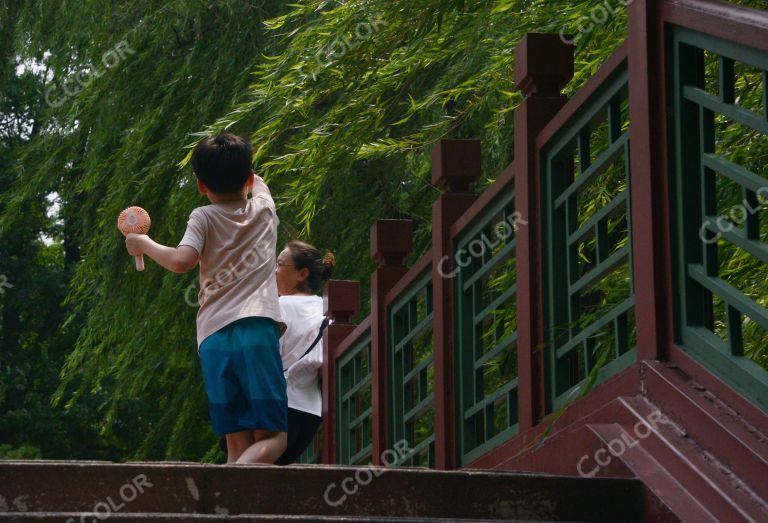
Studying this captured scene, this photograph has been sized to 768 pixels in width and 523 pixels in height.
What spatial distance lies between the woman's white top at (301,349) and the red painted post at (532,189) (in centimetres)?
174

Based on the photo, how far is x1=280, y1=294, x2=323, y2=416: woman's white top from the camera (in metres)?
6.39

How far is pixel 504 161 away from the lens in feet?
28.3

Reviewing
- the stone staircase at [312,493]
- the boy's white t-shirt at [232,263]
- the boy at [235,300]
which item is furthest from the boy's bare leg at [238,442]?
the stone staircase at [312,493]

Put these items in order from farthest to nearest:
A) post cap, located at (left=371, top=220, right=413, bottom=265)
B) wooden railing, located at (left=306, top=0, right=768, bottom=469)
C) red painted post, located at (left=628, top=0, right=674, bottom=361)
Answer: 1. post cap, located at (left=371, top=220, right=413, bottom=265)
2. red painted post, located at (left=628, top=0, right=674, bottom=361)
3. wooden railing, located at (left=306, top=0, right=768, bottom=469)

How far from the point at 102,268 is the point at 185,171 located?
1.28m

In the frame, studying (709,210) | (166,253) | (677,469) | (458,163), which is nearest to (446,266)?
(458,163)

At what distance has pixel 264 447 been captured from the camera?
4.93 m

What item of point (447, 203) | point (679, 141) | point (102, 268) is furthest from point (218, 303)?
point (102, 268)

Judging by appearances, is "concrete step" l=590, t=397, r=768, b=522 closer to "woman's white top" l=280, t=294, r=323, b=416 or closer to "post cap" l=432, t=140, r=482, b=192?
"post cap" l=432, t=140, r=482, b=192

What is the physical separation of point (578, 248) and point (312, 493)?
149cm

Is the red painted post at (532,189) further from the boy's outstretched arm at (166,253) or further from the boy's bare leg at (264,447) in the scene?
the boy's outstretched arm at (166,253)

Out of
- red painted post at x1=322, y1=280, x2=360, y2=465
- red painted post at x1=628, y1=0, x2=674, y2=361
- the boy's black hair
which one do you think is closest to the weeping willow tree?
red painted post at x1=322, y1=280, x2=360, y2=465

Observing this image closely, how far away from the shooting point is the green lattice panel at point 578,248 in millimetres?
4203

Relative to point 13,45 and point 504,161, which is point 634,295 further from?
point 13,45
